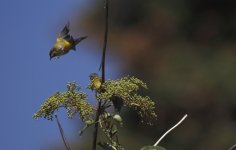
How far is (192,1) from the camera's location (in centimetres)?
1237

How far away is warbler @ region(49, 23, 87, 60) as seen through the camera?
2410 mm

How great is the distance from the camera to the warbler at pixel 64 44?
241 cm

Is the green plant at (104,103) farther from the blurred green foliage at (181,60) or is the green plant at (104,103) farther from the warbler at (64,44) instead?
the blurred green foliage at (181,60)

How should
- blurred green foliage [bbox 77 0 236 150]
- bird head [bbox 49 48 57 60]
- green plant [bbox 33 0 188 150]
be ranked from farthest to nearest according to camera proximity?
1. blurred green foliage [bbox 77 0 236 150]
2. bird head [bbox 49 48 57 60]
3. green plant [bbox 33 0 188 150]

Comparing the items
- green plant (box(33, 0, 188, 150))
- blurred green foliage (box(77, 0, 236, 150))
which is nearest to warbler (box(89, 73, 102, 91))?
green plant (box(33, 0, 188, 150))

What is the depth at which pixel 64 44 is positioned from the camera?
2441 mm

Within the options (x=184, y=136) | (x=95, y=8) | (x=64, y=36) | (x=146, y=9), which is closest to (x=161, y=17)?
(x=146, y=9)

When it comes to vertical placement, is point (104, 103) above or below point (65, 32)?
below

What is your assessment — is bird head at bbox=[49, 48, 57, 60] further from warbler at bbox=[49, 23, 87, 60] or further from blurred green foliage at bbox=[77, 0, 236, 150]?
blurred green foliage at bbox=[77, 0, 236, 150]

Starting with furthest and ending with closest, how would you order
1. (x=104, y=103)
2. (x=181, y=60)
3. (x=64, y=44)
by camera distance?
1. (x=181, y=60)
2. (x=64, y=44)
3. (x=104, y=103)

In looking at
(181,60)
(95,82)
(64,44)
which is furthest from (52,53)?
(181,60)

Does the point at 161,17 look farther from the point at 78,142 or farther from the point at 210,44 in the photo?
the point at 78,142

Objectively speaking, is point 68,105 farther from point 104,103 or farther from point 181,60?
point 181,60

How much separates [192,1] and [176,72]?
1.29 meters
